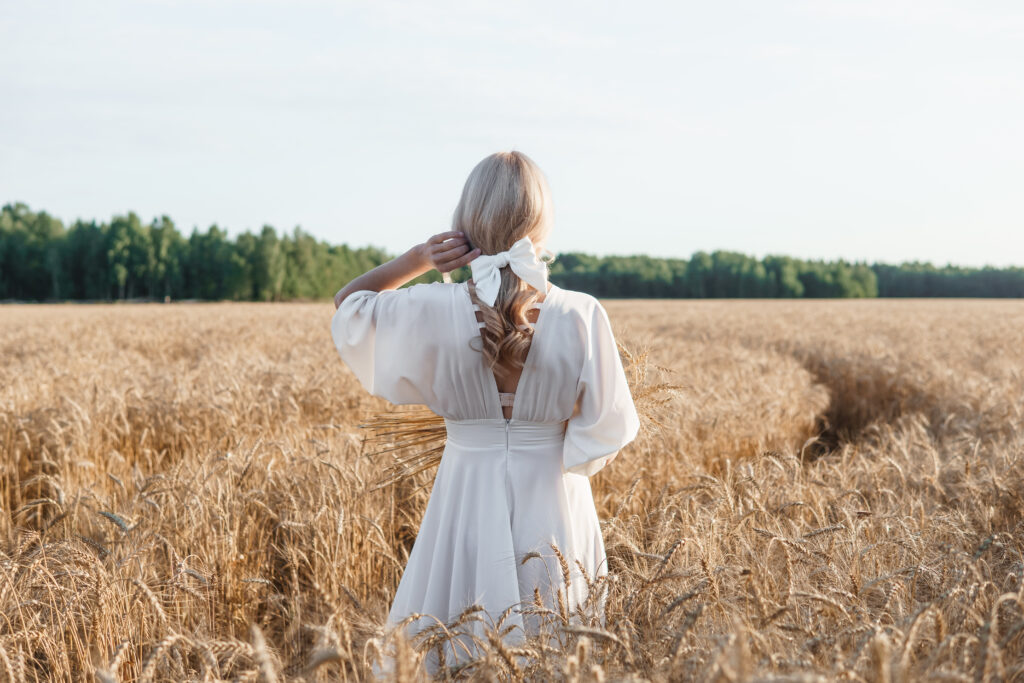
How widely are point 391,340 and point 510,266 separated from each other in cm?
42

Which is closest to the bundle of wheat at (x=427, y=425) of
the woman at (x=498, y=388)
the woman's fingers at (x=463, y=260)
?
the woman at (x=498, y=388)

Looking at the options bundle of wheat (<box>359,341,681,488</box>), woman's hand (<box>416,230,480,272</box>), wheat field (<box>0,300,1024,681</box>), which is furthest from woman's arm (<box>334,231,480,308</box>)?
wheat field (<box>0,300,1024,681</box>)

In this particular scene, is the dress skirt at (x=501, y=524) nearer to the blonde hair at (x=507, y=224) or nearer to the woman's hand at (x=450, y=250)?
the blonde hair at (x=507, y=224)

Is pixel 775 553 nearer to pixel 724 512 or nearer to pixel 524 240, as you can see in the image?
pixel 724 512

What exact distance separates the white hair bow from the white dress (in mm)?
69

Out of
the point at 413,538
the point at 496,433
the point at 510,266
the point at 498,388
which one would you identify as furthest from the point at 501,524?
the point at 413,538

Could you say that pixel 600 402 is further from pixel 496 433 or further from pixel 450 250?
pixel 450 250

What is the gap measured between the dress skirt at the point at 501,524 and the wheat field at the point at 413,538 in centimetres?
23

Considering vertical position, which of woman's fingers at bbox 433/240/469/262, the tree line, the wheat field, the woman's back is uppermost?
the tree line

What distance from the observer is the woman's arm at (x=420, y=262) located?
1881 millimetres

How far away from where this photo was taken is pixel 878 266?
85.2 metres

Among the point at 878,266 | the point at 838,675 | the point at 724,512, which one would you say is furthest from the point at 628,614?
the point at 878,266

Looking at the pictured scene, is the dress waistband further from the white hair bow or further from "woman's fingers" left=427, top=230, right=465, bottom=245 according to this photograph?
"woman's fingers" left=427, top=230, right=465, bottom=245

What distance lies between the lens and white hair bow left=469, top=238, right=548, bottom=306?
5.61ft
